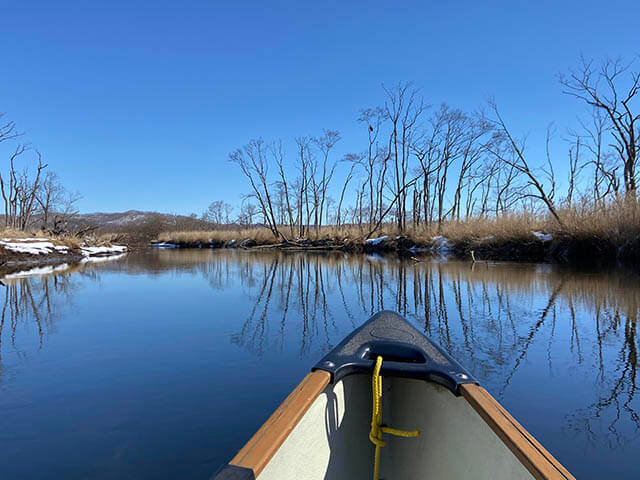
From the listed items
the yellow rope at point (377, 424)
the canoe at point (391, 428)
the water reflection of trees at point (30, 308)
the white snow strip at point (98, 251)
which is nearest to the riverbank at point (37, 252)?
the white snow strip at point (98, 251)

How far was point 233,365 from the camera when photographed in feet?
10.2

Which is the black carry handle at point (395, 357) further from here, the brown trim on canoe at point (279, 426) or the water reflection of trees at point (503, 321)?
the water reflection of trees at point (503, 321)

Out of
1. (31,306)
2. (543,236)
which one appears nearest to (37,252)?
(31,306)

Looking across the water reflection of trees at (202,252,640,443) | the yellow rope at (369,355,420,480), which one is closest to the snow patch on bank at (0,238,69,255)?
the water reflection of trees at (202,252,640,443)

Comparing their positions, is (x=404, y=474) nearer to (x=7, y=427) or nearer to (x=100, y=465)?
(x=100, y=465)

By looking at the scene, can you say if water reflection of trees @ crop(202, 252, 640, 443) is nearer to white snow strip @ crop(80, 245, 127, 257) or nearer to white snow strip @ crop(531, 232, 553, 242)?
white snow strip @ crop(531, 232, 553, 242)

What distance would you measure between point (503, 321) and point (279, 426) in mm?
4204

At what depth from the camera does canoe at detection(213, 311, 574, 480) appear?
104cm

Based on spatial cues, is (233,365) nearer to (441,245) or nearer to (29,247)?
(441,245)

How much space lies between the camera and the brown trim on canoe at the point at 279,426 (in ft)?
2.97

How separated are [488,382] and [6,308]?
22.7ft

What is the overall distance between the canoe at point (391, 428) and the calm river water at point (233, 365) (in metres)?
0.69

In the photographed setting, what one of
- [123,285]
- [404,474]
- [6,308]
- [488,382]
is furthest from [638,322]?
[123,285]

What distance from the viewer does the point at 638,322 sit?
4082mm
